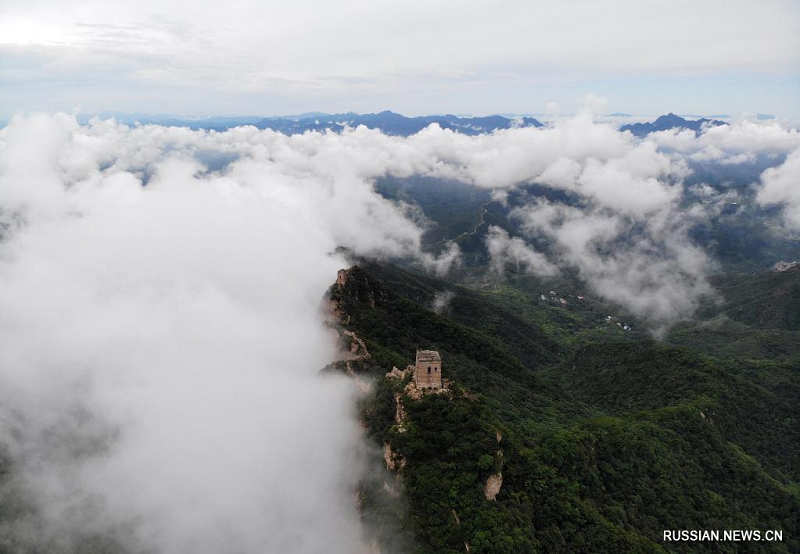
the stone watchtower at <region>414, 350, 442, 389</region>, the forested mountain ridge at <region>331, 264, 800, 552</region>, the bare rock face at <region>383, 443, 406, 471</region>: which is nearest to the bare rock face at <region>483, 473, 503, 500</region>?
the forested mountain ridge at <region>331, 264, 800, 552</region>

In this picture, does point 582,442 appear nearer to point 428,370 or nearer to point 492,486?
point 492,486

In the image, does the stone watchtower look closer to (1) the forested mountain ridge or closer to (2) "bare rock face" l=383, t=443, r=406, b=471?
(1) the forested mountain ridge

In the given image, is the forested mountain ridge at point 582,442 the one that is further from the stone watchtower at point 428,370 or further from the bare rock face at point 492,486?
the stone watchtower at point 428,370

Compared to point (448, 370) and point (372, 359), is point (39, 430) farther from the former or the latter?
point (448, 370)

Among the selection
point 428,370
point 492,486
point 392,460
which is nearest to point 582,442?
point 492,486

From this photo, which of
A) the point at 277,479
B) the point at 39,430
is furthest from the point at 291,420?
the point at 39,430
